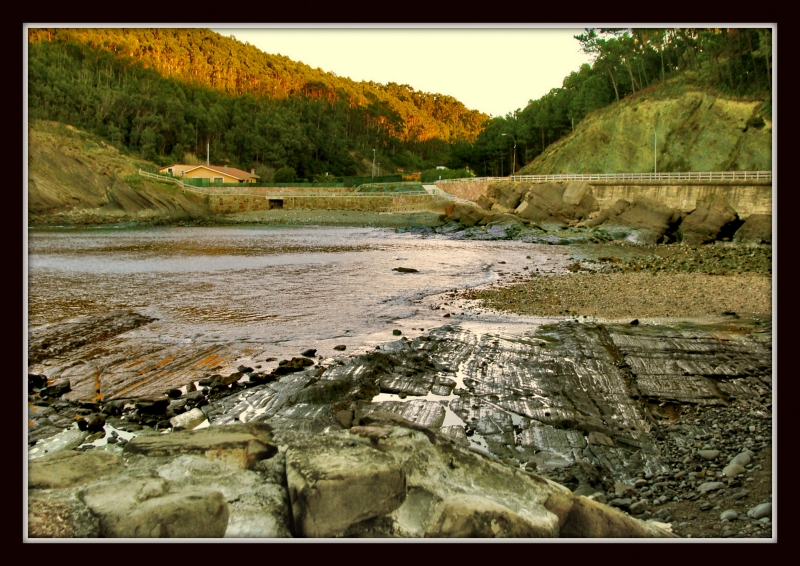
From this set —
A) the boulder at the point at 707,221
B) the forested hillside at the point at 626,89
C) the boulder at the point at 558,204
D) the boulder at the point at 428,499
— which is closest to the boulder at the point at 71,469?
the boulder at the point at 428,499

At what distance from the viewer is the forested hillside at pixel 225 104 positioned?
8.53 metres

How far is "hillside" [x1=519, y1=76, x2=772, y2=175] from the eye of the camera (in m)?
22.0

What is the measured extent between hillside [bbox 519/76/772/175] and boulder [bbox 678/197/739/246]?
162 cm

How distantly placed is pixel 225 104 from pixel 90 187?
769 centimetres

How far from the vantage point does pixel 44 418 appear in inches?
235

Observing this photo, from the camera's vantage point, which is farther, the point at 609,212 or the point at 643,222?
the point at 609,212

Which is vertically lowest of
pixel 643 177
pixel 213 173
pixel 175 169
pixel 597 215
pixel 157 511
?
pixel 157 511

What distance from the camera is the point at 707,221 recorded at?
Result: 2408 centimetres

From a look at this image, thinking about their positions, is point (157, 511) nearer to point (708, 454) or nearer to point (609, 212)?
point (708, 454)

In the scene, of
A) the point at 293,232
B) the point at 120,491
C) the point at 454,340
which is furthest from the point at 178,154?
the point at 120,491

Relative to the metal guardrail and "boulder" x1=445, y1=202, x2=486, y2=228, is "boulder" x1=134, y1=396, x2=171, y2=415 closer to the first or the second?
the metal guardrail

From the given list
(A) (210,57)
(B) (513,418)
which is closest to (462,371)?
(B) (513,418)

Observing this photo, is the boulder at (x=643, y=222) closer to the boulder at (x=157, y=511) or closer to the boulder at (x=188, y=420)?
the boulder at (x=188, y=420)

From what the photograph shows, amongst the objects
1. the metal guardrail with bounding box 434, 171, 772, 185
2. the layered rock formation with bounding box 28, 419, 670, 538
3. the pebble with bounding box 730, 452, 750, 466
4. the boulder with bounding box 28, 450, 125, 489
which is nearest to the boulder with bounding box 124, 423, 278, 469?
the layered rock formation with bounding box 28, 419, 670, 538
